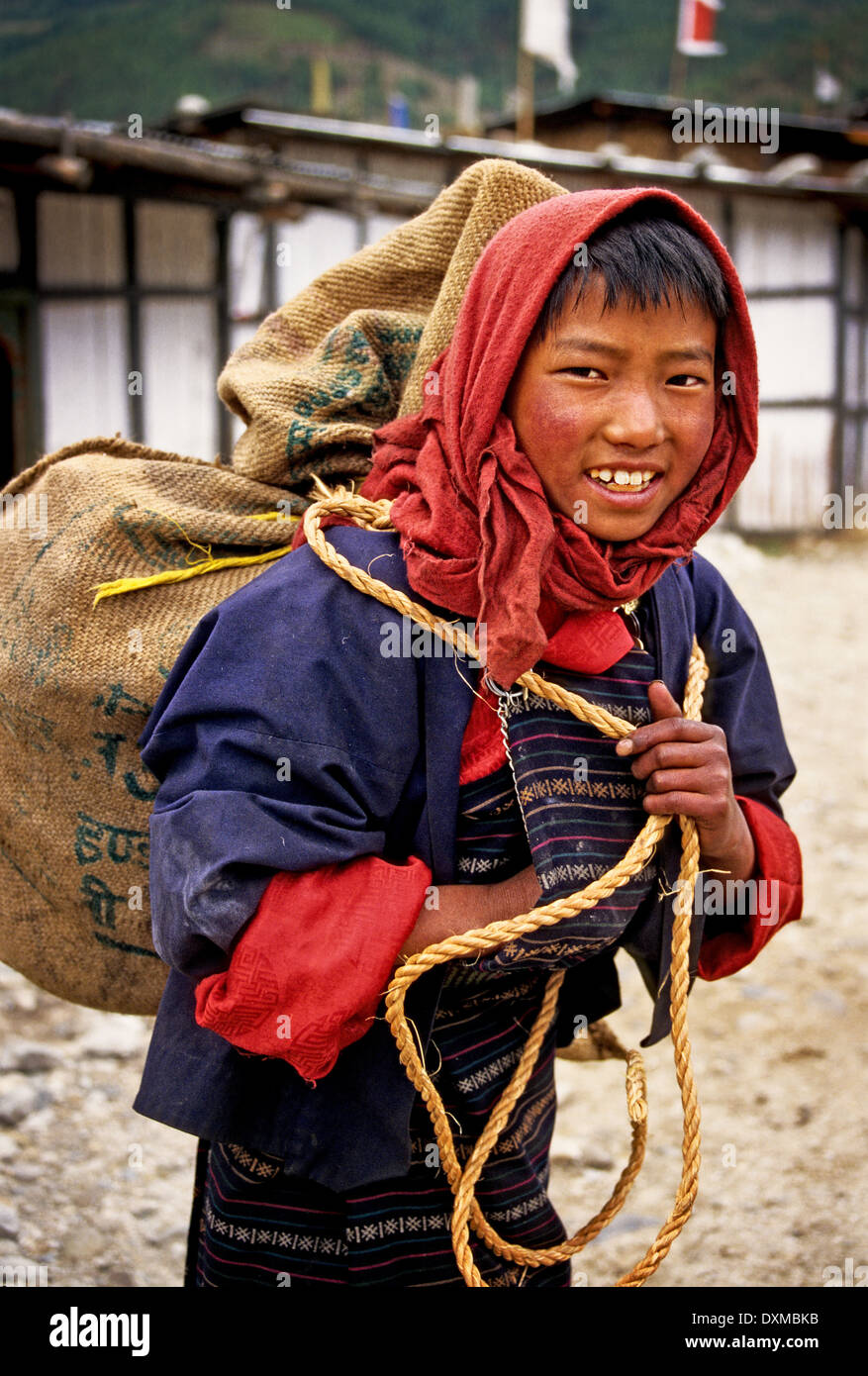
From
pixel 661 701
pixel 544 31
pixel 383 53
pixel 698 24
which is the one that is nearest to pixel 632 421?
pixel 661 701

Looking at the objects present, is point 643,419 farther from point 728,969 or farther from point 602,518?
point 728,969

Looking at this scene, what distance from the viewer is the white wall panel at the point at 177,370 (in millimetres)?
10273

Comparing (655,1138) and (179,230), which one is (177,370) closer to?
(179,230)

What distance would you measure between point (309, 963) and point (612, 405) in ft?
2.47

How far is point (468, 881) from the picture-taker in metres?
1.58

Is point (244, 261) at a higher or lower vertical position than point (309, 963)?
higher

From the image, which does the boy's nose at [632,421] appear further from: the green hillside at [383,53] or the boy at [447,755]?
the green hillside at [383,53]

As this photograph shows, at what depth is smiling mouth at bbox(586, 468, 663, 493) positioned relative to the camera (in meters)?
1.42

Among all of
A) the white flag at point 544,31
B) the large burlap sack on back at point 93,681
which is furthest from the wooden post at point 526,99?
the large burlap sack on back at point 93,681

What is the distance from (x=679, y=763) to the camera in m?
1.51

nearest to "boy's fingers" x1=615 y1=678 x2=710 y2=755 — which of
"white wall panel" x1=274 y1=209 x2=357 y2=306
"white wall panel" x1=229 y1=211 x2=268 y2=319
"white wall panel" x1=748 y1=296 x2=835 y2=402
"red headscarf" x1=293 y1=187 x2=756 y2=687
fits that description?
"red headscarf" x1=293 y1=187 x2=756 y2=687

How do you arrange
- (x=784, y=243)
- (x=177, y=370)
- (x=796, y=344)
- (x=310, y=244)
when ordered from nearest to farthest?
(x=177, y=370) < (x=310, y=244) < (x=784, y=243) < (x=796, y=344)
